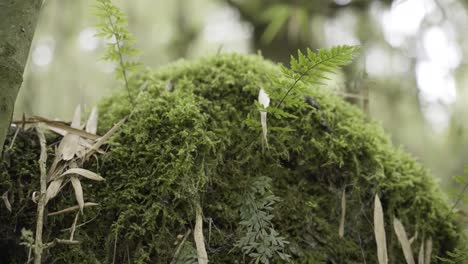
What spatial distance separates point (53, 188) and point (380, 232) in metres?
1.46

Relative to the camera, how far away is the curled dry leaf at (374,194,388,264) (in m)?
1.65

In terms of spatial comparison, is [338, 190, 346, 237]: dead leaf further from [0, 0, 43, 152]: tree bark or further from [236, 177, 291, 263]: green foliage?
[0, 0, 43, 152]: tree bark

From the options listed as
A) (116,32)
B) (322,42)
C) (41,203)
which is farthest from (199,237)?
(322,42)

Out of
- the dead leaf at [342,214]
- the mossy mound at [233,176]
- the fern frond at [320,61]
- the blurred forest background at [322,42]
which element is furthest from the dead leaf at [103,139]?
the blurred forest background at [322,42]

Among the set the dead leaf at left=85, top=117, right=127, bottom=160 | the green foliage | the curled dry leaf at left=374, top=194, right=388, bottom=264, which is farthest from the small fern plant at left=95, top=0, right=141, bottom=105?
the curled dry leaf at left=374, top=194, right=388, bottom=264

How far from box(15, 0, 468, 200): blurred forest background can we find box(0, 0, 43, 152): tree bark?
3.20 m

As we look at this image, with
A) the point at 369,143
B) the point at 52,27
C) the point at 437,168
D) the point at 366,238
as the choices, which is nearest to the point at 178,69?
the point at 369,143

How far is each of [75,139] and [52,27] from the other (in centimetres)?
445

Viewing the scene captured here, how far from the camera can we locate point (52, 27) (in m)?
5.43

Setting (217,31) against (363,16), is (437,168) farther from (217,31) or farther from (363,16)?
(217,31)

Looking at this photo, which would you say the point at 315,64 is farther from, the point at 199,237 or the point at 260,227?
the point at 199,237

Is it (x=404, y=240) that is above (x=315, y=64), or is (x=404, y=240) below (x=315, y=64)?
below

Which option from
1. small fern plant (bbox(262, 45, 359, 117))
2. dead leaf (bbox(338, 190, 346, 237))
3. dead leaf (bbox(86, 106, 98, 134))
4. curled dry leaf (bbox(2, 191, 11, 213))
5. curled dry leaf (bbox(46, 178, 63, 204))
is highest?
small fern plant (bbox(262, 45, 359, 117))

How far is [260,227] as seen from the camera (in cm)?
151
